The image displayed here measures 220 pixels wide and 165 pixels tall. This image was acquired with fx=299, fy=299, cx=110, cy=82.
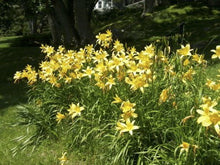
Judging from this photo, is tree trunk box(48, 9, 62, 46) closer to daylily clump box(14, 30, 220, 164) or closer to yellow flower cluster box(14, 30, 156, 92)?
yellow flower cluster box(14, 30, 156, 92)

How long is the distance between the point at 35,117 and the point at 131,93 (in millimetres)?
2040

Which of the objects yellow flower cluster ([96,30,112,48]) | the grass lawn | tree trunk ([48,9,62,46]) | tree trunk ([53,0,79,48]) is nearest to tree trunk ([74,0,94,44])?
tree trunk ([53,0,79,48])

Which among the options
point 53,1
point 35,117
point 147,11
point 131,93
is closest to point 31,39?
point 147,11

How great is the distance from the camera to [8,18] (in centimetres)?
1305

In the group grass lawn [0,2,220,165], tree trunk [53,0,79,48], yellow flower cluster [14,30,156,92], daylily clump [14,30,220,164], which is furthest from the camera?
tree trunk [53,0,79,48]

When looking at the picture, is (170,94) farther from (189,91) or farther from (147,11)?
(147,11)

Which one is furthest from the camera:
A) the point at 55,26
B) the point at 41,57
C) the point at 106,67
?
the point at 55,26

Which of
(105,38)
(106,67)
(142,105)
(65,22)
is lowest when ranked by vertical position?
(142,105)

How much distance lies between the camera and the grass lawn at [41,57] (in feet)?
15.2

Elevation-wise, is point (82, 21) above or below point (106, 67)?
above

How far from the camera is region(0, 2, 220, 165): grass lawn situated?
4.62m

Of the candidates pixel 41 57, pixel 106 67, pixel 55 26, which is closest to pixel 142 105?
pixel 106 67

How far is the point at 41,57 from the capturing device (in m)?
13.1

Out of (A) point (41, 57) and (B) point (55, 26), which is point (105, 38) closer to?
(A) point (41, 57)
